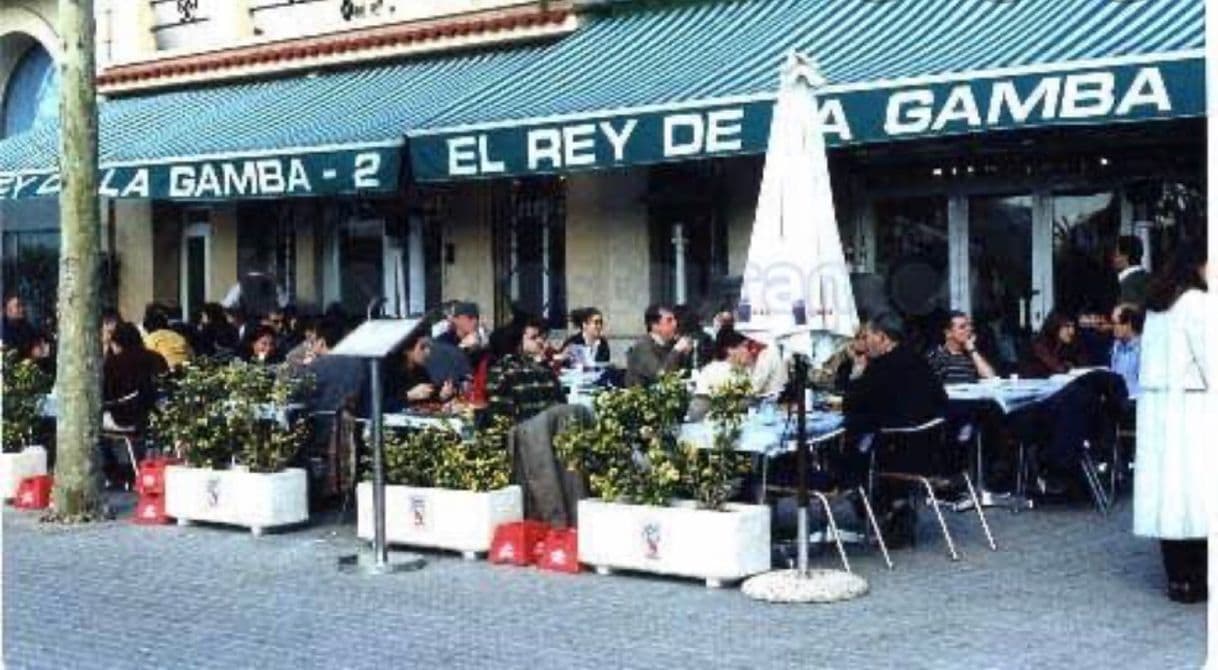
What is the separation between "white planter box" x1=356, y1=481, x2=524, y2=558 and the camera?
9.67m

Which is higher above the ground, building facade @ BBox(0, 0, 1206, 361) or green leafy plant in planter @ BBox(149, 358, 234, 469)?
building facade @ BBox(0, 0, 1206, 361)

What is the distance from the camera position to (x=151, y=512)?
1159 cm

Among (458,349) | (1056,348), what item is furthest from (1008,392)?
(458,349)

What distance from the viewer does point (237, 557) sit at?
1005 cm

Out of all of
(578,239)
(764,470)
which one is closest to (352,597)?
(764,470)

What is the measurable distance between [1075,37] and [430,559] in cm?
555

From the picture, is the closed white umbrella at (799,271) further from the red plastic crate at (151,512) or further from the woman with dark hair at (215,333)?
the woman with dark hair at (215,333)

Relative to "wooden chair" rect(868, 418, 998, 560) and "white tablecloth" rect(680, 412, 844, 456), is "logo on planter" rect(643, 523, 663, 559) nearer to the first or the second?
"white tablecloth" rect(680, 412, 844, 456)

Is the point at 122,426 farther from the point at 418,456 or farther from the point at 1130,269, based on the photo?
the point at 1130,269

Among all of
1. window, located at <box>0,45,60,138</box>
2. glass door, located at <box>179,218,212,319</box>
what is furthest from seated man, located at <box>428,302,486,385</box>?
window, located at <box>0,45,60,138</box>

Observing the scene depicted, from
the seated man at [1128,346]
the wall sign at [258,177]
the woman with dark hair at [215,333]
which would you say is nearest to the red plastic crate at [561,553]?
the seated man at [1128,346]

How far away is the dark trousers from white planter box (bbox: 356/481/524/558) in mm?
3623

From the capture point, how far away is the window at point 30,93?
2345 cm

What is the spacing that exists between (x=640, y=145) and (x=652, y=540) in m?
4.72
